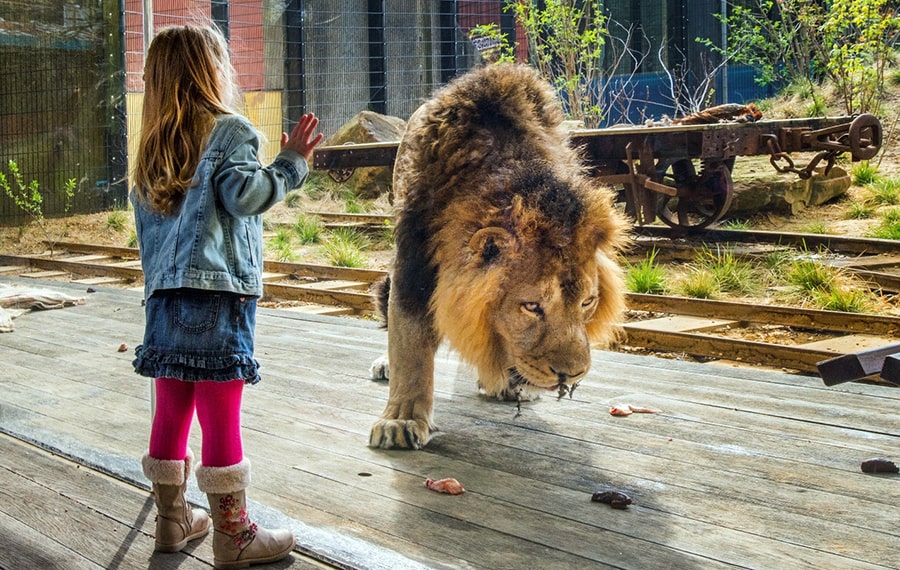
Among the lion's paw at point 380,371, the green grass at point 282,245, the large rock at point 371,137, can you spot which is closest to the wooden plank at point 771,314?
the lion's paw at point 380,371

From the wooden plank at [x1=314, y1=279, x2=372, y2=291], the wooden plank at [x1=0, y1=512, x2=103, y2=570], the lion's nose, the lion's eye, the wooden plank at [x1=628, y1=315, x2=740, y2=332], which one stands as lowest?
the wooden plank at [x1=0, y1=512, x2=103, y2=570]

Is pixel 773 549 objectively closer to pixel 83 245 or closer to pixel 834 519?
pixel 834 519

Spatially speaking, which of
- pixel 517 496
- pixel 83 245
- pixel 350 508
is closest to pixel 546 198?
pixel 517 496

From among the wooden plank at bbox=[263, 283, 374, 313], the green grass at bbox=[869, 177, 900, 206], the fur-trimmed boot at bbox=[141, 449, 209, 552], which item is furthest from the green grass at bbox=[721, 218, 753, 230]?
the fur-trimmed boot at bbox=[141, 449, 209, 552]

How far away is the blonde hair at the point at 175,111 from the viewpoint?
2.34m

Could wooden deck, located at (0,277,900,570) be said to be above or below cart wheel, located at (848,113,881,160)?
below

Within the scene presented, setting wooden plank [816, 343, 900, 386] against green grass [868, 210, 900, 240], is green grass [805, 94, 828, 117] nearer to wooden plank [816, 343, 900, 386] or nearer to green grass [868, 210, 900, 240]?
green grass [868, 210, 900, 240]

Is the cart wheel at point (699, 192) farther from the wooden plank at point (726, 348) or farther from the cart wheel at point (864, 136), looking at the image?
the wooden plank at point (726, 348)

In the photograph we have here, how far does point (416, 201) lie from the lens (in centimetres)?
328

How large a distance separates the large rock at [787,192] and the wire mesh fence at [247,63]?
1.98 metres

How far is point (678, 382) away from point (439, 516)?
174 centimetres

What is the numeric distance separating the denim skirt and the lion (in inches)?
34.0

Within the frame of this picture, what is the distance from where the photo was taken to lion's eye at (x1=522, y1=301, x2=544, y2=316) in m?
2.92

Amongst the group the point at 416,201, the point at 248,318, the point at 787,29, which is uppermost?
the point at 787,29
